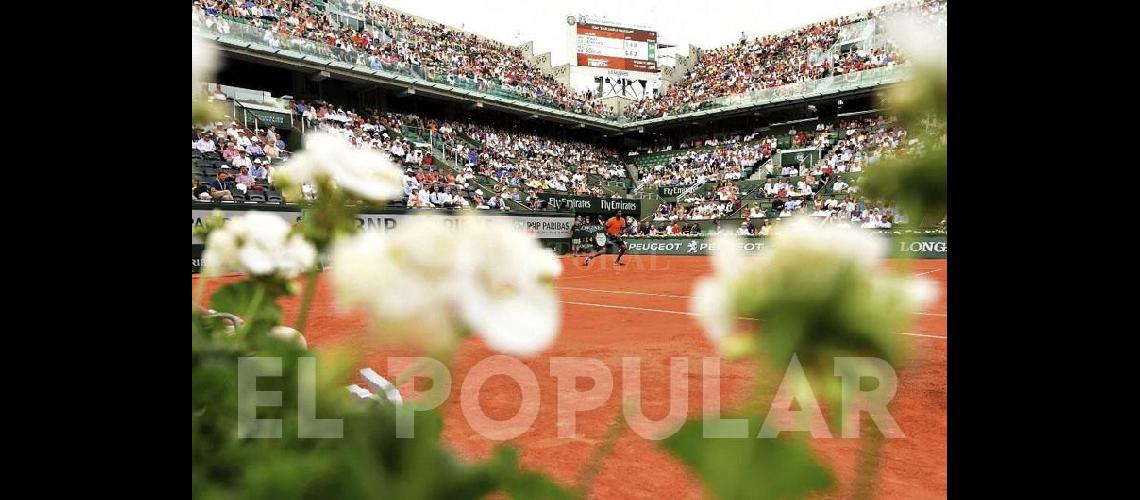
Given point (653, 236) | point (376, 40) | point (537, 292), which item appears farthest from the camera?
point (376, 40)

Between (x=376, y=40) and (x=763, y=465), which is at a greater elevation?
(x=376, y=40)

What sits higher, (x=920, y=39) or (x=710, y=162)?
(x=710, y=162)

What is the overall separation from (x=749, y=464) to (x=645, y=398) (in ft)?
6.60

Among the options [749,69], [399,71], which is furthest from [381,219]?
[749,69]

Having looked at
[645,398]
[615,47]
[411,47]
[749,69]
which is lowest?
[645,398]

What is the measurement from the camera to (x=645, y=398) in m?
2.20

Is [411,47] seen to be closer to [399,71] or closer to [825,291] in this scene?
[399,71]

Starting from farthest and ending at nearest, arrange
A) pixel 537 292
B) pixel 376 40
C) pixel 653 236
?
1. pixel 376 40
2. pixel 653 236
3. pixel 537 292

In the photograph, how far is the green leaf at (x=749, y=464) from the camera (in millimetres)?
243
